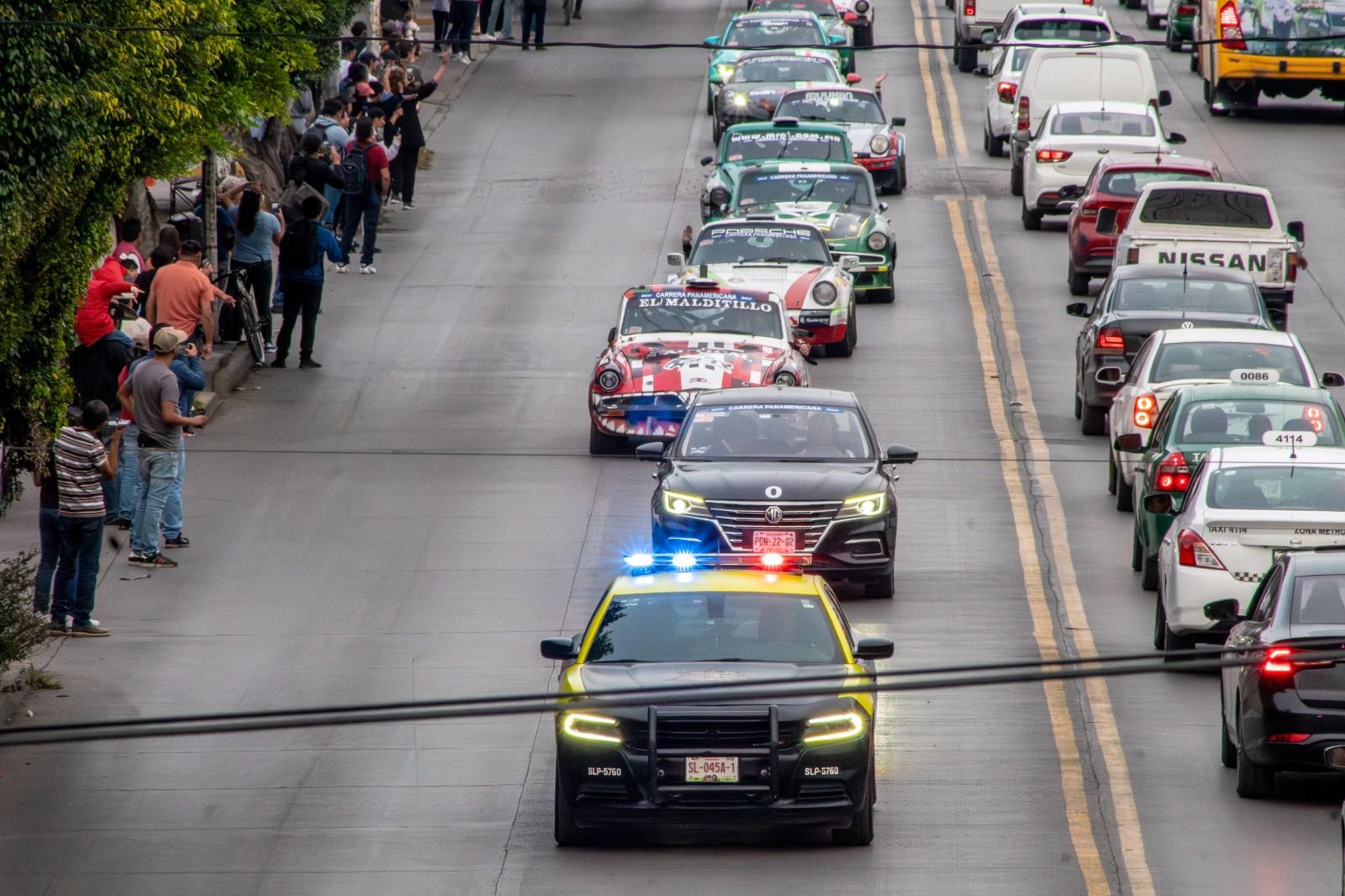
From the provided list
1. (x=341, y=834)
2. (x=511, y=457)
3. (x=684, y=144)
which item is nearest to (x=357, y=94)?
(x=684, y=144)

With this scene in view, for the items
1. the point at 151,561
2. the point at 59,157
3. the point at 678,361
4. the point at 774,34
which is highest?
the point at 59,157

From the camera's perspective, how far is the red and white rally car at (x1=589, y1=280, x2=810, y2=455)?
22297 mm

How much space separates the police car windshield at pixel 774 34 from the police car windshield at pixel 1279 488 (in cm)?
2846

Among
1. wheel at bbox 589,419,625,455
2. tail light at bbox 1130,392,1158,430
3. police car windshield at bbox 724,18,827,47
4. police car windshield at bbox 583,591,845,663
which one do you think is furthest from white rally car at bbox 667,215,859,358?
police car windshield at bbox 724,18,827,47

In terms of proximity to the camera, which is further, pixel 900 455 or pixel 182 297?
pixel 182 297

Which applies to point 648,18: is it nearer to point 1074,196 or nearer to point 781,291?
point 1074,196

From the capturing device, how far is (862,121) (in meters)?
37.4

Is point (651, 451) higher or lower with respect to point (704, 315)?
higher

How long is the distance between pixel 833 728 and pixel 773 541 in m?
5.31

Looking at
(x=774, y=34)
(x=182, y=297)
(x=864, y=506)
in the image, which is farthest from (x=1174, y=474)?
(x=774, y=34)

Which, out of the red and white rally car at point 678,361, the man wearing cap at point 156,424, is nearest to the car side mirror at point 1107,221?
the red and white rally car at point 678,361

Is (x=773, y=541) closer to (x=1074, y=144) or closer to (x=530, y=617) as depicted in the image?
(x=530, y=617)

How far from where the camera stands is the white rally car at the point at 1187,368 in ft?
68.3

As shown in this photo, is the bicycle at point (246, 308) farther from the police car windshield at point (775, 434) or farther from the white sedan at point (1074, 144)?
the white sedan at point (1074, 144)
